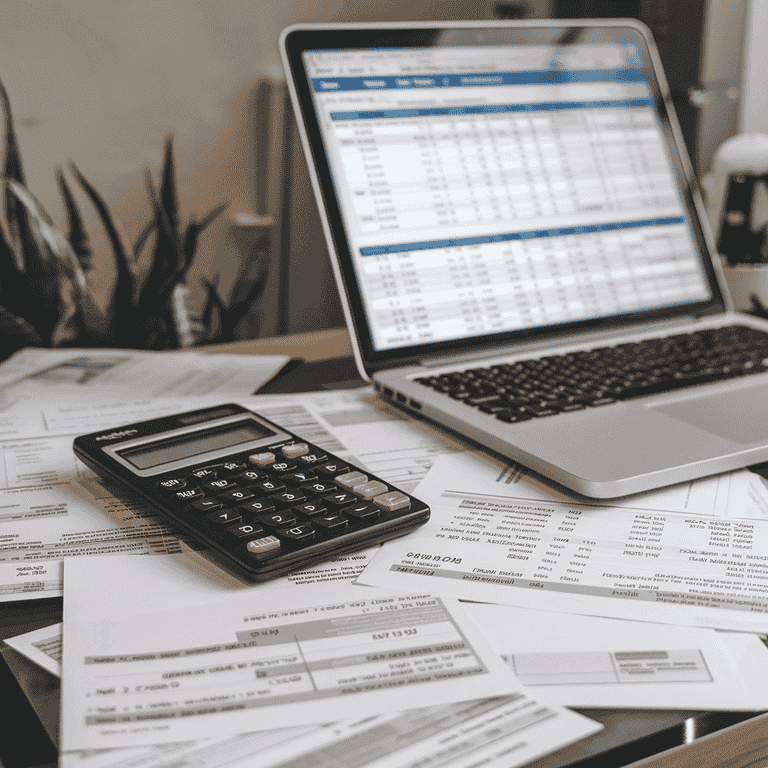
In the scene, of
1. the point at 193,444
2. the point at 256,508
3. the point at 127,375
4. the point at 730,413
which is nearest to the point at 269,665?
the point at 256,508

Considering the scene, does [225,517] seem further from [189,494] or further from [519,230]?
[519,230]

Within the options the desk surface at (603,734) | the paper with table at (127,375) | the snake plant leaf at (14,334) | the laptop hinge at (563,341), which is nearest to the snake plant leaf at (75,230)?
the snake plant leaf at (14,334)

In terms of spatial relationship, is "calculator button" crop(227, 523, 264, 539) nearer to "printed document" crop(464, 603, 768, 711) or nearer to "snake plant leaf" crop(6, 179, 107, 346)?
"printed document" crop(464, 603, 768, 711)

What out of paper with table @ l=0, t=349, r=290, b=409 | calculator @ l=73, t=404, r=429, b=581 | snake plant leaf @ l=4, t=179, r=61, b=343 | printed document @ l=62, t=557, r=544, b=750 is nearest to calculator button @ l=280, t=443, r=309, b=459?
calculator @ l=73, t=404, r=429, b=581

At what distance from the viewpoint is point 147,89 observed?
103 cm

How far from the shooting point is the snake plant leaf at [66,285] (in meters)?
0.98

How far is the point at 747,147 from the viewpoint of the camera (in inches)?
35.3

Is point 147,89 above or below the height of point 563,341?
above

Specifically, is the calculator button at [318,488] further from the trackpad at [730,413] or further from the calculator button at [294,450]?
the trackpad at [730,413]

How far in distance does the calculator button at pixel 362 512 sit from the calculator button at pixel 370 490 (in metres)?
0.01

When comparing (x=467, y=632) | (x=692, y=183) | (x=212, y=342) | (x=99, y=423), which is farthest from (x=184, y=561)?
(x=212, y=342)

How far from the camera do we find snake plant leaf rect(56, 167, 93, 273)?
3.28 feet

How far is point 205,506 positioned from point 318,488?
2.3 inches

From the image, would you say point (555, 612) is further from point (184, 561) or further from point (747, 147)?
point (747, 147)
